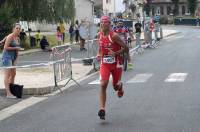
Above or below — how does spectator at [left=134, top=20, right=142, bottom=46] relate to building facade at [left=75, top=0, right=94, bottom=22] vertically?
below

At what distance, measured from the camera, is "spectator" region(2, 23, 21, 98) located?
15.5 m

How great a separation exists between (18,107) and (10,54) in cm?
208

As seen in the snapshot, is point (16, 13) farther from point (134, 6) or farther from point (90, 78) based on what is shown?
point (134, 6)

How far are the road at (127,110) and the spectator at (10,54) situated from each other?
1.16 meters

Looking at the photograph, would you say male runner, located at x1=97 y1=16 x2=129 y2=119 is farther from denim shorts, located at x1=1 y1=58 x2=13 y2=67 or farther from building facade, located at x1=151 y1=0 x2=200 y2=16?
building facade, located at x1=151 y1=0 x2=200 y2=16

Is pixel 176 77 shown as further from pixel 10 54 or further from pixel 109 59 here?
pixel 109 59

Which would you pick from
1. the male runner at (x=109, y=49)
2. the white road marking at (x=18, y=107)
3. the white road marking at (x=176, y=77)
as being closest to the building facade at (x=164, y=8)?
the white road marking at (x=176, y=77)

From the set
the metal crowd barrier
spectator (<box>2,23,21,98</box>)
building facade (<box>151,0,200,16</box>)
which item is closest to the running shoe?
spectator (<box>2,23,21,98</box>)

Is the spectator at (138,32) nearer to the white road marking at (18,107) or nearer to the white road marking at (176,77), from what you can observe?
the white road marking at (176,77)

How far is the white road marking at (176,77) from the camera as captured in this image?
60.7 feet

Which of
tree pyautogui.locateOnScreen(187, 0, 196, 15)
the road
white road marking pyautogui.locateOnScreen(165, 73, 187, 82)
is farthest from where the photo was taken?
tree pyautogui.locateOnScreen(187, 0, 196, 15)

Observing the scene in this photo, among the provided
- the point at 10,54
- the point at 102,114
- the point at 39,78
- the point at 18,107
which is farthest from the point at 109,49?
the point at 39,78

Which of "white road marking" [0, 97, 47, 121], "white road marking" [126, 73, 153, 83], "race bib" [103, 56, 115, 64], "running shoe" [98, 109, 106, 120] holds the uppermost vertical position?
"race bib" [103, 56, 115, 64]

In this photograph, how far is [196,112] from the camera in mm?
11844
